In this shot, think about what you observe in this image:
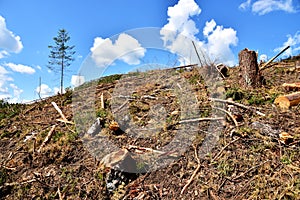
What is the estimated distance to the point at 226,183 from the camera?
10.3 feet

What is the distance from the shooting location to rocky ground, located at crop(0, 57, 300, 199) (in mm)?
3205

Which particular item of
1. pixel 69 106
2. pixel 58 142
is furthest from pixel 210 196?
pixel 69 106

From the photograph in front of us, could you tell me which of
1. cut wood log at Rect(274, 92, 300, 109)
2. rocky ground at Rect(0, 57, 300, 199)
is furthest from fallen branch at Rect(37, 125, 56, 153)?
cut wood log at Rect(274, 92, 300, 109)

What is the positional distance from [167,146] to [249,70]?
9.30ft

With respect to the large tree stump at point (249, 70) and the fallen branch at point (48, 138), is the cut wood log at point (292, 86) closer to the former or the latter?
the large tree stump at point (249, 70)

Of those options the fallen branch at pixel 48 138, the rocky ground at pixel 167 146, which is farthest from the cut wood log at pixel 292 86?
the fallen branch at pixel 48 138

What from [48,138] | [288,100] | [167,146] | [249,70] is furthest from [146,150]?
[249,70]

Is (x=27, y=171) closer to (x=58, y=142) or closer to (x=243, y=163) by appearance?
(x=58, y=142)

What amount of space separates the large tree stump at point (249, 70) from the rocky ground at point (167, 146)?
0.22 metres

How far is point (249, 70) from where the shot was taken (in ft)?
18.1

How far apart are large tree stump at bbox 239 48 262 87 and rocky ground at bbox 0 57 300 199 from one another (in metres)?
0.22

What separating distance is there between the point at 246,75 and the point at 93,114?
11.1 ft

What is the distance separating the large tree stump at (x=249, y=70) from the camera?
17.9ft

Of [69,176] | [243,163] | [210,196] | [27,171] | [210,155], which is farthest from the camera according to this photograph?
[27,171]
